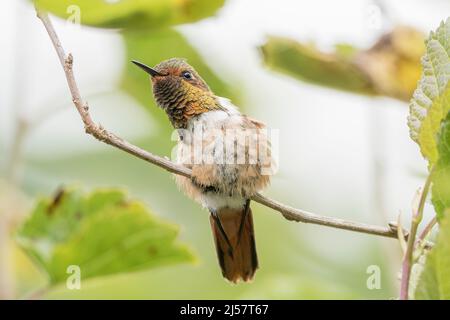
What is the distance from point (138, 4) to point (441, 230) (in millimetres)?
1644

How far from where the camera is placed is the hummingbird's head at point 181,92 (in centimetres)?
350

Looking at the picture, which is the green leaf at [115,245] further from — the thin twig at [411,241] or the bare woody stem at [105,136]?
the thin twig at [411,241]

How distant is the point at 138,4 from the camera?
278 cm

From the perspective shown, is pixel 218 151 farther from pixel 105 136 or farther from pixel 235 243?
pixel 105 136

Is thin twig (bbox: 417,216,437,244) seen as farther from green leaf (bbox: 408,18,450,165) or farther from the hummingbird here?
the hummingbird

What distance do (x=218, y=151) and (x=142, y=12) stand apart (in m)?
0.93

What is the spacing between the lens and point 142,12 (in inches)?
109

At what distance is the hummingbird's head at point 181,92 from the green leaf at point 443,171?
6.58 feet

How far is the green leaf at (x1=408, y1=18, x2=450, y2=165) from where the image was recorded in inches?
65.8

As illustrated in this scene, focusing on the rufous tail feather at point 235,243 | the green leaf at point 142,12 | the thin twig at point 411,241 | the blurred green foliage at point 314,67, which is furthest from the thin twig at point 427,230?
the rufous tail feather at point 235,243

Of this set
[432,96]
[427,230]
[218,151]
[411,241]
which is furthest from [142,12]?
[411,241]

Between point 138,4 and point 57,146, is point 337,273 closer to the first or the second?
point 57,146
